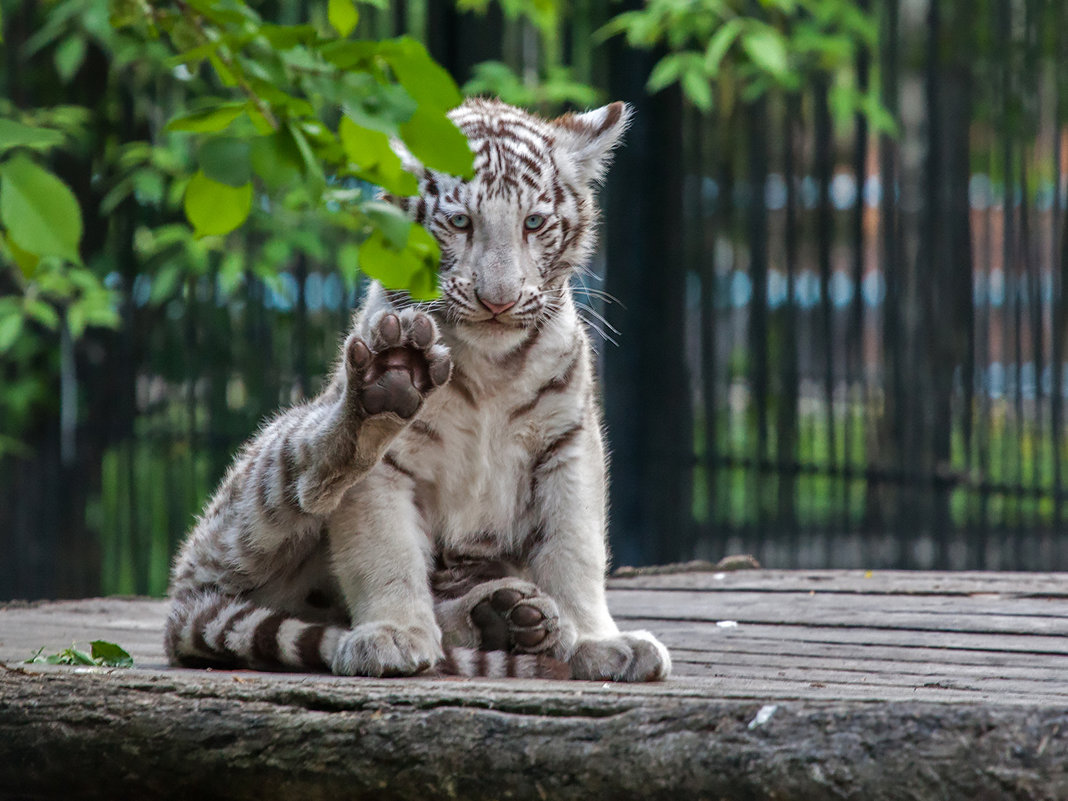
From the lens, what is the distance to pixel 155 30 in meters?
1.72

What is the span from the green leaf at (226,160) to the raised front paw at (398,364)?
669 millimetres

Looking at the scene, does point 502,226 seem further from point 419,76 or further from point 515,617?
point 419,76

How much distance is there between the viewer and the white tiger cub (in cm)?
247

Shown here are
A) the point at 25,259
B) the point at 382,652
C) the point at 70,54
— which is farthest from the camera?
the point at 70,54

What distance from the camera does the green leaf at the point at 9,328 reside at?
498 centimetres

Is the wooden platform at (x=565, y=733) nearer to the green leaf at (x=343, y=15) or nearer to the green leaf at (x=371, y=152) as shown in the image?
the green leaf at (x=371, y=152)

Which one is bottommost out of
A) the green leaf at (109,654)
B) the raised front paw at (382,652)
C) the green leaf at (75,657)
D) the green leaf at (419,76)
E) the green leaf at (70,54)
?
the green leaf at (109,654)

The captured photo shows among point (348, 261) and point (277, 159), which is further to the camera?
point (348, 261)

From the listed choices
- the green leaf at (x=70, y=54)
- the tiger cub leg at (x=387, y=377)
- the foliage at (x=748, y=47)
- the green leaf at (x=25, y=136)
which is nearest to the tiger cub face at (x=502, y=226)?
the tiger cub leg at (x=387, y=377)

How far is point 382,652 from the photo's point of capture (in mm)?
2344

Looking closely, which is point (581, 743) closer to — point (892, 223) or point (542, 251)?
point (542, 251)

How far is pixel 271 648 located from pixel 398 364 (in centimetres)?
70

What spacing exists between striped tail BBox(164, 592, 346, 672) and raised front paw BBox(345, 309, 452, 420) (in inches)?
22.2

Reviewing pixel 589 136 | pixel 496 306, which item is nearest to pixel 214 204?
pixel 496 306
